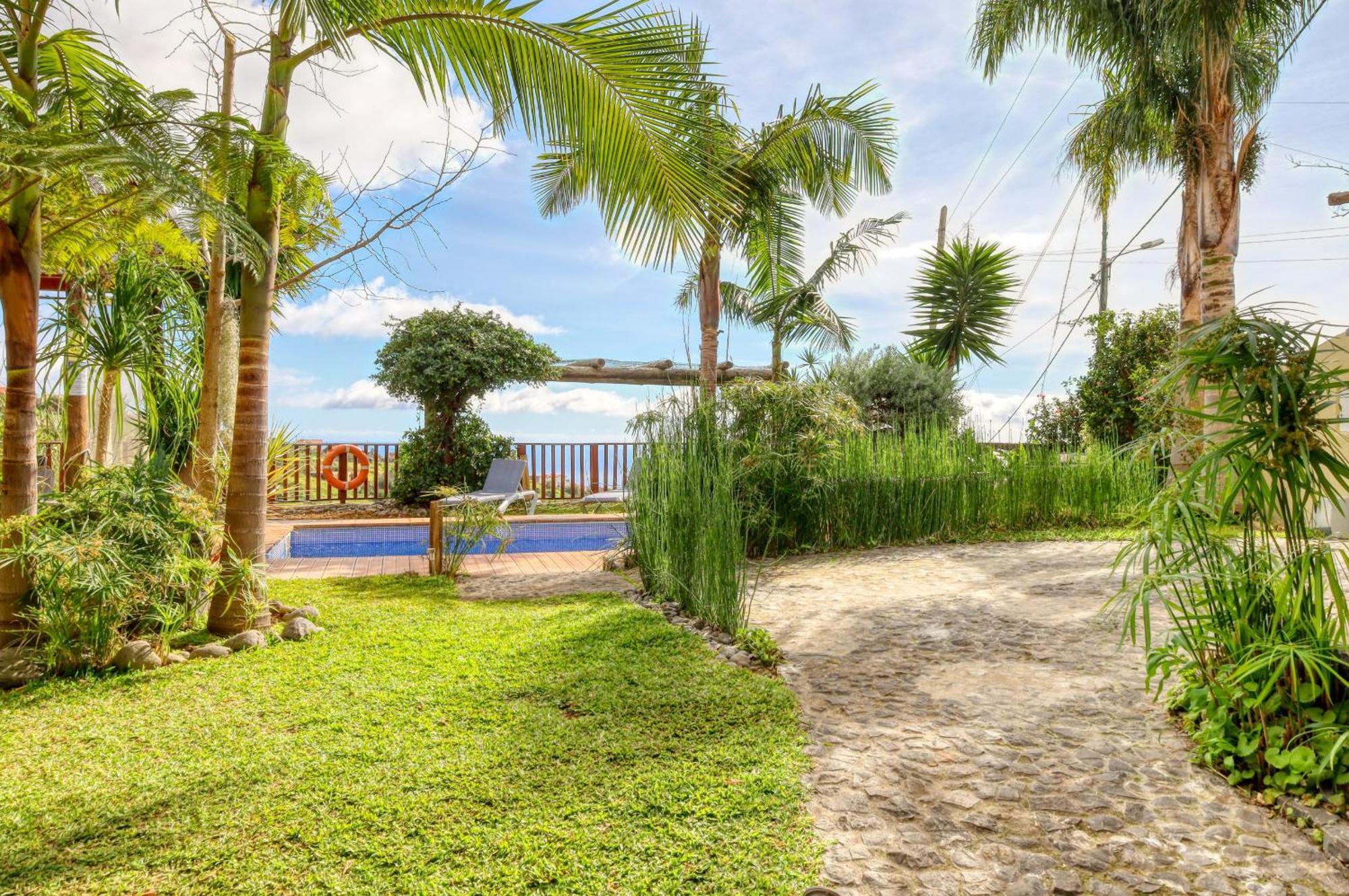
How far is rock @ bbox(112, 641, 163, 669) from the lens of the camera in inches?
116

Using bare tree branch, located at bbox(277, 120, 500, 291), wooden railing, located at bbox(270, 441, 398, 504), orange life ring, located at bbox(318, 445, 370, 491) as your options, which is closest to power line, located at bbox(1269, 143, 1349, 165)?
bare tree branch, located at bbox(277, 120, 500, 291)

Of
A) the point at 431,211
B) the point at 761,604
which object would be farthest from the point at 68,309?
the point at 761,604

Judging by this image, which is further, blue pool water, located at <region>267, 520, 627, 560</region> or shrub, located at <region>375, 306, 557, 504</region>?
shrub, located at <region>375, 306, 557, 504</region>

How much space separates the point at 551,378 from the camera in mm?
10602

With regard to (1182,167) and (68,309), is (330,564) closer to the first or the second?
(68,309)

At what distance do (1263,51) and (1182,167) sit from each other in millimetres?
1909

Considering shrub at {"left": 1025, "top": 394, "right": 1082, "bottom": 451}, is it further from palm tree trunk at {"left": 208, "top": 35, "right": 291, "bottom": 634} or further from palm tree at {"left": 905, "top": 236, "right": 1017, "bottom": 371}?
palm tree trunk at {"left": 208, "top": 35, "right": 291, "bottom": 634}

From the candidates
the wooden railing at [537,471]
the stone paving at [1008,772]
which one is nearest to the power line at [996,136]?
the wooden railing at [537,471]

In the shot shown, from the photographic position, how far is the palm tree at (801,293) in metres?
9.28

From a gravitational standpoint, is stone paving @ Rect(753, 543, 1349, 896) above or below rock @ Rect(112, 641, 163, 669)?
below

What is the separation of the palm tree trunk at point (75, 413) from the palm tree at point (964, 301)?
942 cm

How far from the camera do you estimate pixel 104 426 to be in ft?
12.9

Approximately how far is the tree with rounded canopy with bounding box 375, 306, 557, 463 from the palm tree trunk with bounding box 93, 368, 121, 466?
221 inches

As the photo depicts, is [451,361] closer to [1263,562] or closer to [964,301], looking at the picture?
[964,301]
